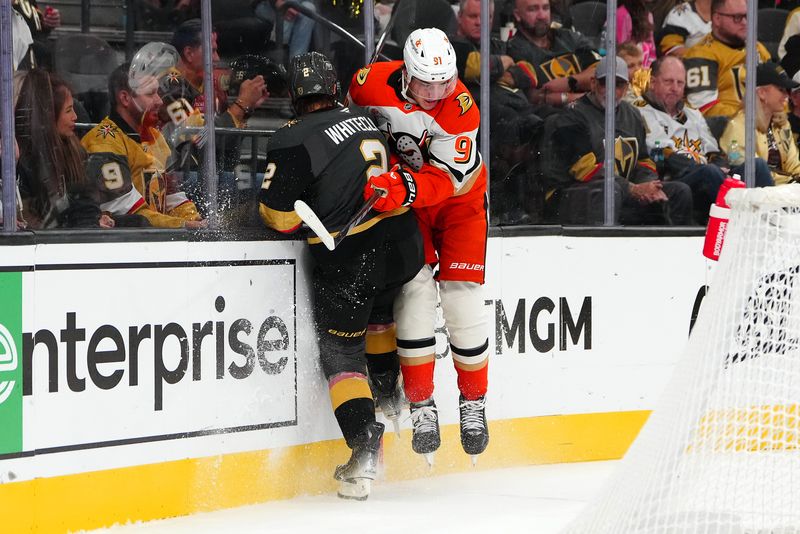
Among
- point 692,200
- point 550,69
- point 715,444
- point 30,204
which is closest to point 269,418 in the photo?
point 30,204

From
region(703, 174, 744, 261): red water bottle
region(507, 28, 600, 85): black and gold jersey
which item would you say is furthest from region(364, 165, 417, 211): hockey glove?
region(507, 28, 600, 85): black and gold jersey

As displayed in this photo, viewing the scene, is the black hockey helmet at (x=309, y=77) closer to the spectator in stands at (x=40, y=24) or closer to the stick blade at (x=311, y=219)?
the stick blade at (x=311, y=219)

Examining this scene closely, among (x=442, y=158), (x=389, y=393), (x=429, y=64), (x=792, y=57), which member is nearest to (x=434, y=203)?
(x=442, y=158)

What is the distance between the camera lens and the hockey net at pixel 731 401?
3.09 meters

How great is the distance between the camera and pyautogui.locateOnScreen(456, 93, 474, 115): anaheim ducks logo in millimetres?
3834

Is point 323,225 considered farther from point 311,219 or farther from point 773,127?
point 773,127

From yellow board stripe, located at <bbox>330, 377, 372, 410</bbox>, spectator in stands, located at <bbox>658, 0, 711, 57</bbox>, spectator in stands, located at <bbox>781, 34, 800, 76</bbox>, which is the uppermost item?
spectator in stands, located at <bbox>658, 0, 711, 57</bbox>

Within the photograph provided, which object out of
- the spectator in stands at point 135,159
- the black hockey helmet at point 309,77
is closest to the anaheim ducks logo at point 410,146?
the black hockey helmet at point 309,77

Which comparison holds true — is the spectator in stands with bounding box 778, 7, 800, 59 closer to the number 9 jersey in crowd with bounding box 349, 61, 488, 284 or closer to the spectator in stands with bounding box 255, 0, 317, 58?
the number 9 jersey in crowd with bounding box 349, 61, 488, 284

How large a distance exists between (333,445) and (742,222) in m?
1.53

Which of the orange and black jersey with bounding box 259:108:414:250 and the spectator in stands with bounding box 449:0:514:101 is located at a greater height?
the spectator in stands with bounding box 449:0:514:101

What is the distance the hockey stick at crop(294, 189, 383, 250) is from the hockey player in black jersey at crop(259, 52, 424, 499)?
2.4 inches

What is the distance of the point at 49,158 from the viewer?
11.1 ft

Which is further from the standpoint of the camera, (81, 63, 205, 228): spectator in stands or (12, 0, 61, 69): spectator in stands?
(81, 63, 205, 228): spectator in stands
